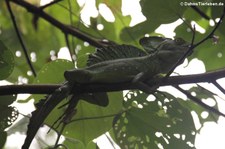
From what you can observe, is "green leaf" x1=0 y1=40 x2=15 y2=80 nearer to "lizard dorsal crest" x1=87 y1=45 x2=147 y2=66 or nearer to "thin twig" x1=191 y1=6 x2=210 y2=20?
"lizard dorsal crest" x1=87 y1=45 x2=147 y2=66

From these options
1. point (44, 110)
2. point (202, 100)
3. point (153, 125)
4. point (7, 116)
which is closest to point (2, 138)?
point (7, 116)

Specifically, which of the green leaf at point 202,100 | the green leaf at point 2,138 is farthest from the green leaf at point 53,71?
the green leaf at point 202,100

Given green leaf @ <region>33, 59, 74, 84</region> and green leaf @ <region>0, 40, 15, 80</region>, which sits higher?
green leaf @ <region>0, 40, 15, 80</region>

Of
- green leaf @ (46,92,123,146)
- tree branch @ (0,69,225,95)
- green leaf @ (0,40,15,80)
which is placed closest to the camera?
tree branch @ (0,69,225,95)

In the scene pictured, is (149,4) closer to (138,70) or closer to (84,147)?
(138,70)

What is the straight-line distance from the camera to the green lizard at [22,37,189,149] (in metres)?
1.10

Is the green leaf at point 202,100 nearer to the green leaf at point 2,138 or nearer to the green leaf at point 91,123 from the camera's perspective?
the green leaf at point 91,123

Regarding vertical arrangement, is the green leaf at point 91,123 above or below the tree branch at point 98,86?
below

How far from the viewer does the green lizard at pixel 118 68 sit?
110 cm

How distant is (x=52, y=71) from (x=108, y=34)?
2.13ft

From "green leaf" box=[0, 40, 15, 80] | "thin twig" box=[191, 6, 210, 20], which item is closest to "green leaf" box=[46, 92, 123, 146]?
"green leaf" box=[0, 40, 15, 80]

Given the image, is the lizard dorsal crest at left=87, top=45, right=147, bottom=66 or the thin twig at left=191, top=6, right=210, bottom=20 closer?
the lizard dorsal crest at left=87, top=45, right=147, bottom=66

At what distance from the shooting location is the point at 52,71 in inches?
54.9

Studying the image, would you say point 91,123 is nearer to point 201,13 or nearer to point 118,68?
point 118,68
